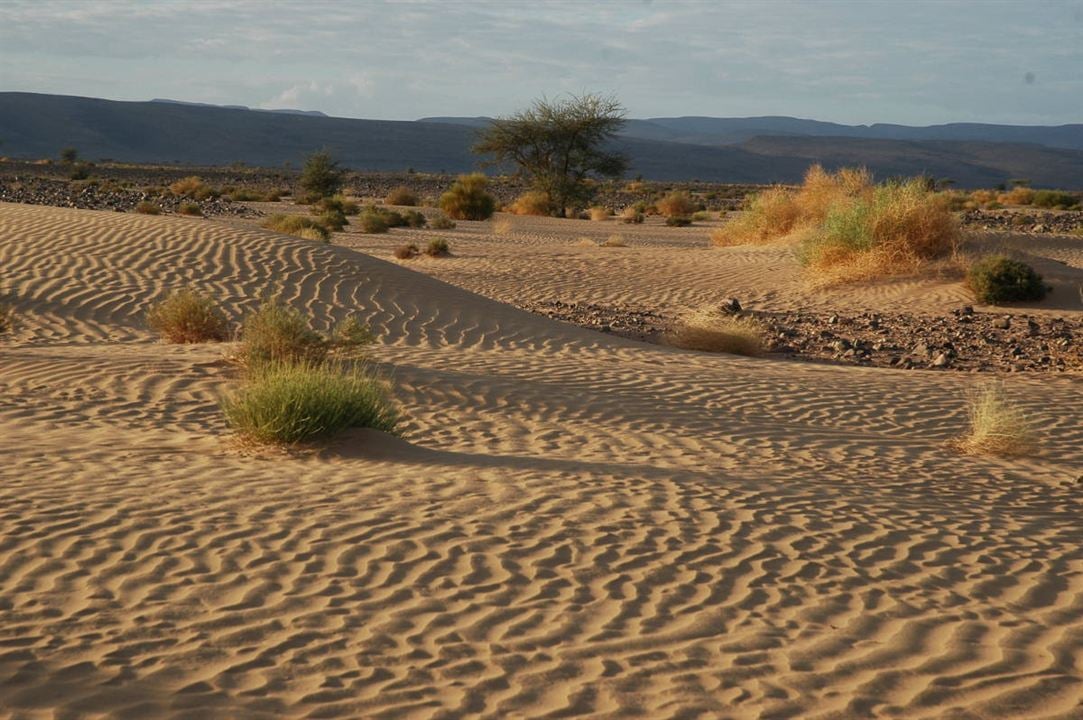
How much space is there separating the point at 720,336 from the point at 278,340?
720 cm

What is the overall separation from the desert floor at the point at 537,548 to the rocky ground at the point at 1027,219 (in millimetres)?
25397

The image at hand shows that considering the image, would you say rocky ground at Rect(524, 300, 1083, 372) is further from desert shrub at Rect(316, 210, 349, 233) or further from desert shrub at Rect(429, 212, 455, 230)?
desert shrub at Rect(429, 212, 455, 230)

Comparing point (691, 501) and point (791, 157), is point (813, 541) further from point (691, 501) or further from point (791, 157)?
point (791, 157)

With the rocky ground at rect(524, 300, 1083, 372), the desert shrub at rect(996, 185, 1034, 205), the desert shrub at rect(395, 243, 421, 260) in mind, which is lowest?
the rocky ground at rect(524, 300, 1083, 372)

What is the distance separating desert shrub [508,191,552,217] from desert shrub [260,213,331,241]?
14029mm

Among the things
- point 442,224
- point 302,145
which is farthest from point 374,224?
point 302,145

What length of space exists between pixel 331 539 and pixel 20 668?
2093 millimetres

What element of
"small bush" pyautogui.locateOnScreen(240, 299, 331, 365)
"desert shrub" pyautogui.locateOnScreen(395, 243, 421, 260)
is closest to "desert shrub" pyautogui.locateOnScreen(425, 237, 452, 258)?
"desert shrub" pyautogui.locateOnScreen(395, 243, 421, 260)

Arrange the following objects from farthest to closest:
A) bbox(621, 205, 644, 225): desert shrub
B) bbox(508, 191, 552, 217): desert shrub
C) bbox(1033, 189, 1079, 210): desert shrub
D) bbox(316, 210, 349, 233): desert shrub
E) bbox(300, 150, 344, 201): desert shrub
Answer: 1. bbox(1033, 189, 1079, 210): desert shrub
2. bbox(300, 150, 344, 201): desert shrub
3. bbox(508, 191, 552, 217): desert shrub
4. bbox(621, 205, 644, 225): desert shrub
5. bbox(316, 210, 349, 233): desert shrub

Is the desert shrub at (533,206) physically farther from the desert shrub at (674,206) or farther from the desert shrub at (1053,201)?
the desert shrub at (1053,201)

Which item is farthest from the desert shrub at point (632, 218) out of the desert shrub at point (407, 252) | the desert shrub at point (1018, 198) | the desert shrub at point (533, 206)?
the desert shrub at point (1018, 198)

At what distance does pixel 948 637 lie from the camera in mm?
5434

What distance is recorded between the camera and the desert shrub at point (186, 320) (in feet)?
45.2

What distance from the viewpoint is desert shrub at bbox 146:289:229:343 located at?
13.8 metres
